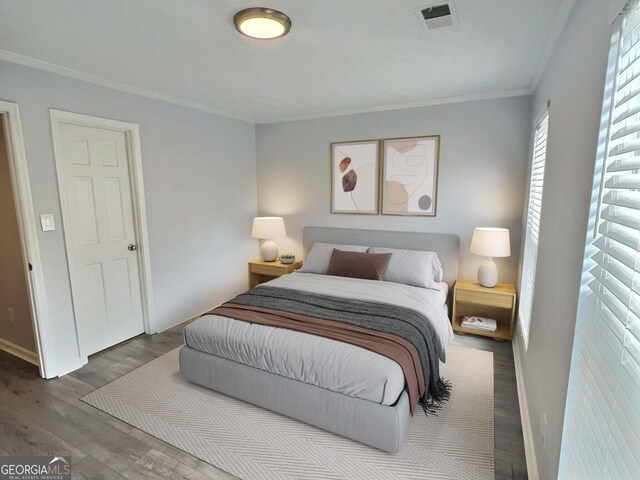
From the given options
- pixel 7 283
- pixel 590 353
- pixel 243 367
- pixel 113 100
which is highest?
pixel 113 100

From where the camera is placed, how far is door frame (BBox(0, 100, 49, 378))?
239 cm

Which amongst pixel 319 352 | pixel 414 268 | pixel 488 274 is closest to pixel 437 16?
pixel 319 352

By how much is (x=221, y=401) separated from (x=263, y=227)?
7.41 ft

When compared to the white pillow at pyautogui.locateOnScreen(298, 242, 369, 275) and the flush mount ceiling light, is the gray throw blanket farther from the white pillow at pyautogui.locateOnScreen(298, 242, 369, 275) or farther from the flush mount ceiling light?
the flush mount ceiling light

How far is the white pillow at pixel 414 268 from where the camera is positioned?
11.0ft

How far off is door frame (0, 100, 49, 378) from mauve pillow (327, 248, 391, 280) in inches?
99.7

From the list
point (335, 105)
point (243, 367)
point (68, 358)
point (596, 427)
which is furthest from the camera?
point (335, 105)

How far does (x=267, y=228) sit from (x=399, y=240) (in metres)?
1.64

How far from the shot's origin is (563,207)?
154cm

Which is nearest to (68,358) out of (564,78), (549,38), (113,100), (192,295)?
(192,295)

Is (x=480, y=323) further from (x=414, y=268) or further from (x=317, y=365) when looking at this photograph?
(x=317, y=365)

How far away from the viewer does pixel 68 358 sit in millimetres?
2805

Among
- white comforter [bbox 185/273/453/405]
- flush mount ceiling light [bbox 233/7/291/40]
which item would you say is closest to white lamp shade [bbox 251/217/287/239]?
white comforter [bbox 185/273/453/405]

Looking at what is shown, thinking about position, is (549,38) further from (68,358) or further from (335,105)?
(68,358)
